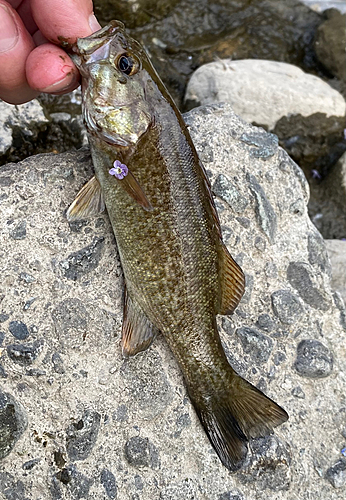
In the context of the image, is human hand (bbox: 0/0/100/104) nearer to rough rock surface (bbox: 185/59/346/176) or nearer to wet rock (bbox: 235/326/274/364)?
wet rock (bbox: 235/326/274/364)

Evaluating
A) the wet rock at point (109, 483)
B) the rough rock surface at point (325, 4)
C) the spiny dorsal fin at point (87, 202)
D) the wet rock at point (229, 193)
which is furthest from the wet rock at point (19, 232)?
the rough rock surface at point (325, 4)

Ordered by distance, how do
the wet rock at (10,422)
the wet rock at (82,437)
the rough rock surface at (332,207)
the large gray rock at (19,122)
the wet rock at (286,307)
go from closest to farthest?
the wet rock at (10,422) → the wet rock at (82,437) → the wet rock at (286,307) → the large gray rock at (19,122) → the rough rock surface at (332,207)

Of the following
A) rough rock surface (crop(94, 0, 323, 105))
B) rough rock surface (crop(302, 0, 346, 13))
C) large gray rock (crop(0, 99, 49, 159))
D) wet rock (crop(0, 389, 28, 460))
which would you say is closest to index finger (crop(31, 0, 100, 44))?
large gray rock (crop(0, 99, 49, 159))

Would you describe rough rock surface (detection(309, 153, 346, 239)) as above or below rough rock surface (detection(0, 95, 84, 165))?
below

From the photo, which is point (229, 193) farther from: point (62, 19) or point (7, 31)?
point (7, 31)

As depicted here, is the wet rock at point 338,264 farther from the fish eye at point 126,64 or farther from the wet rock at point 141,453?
the fish eye at point 126,64
